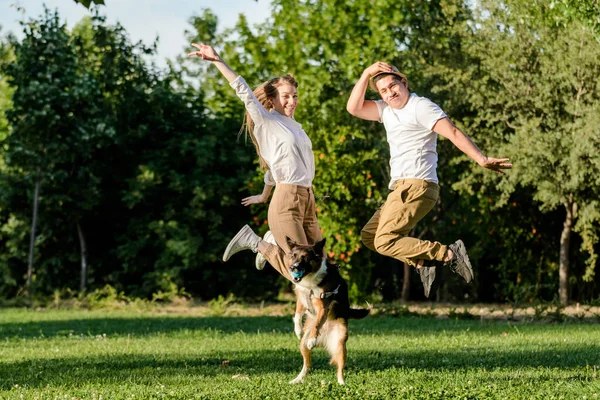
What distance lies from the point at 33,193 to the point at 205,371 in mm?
11752

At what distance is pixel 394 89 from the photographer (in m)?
7.10

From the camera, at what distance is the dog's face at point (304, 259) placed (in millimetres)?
6578

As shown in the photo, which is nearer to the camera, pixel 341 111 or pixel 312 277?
pixel 312 277

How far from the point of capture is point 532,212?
1781 cm

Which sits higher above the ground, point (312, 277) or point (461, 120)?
point (461, 120)

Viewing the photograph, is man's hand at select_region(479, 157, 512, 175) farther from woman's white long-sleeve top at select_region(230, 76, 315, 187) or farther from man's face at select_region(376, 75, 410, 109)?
woman's white long-sleeve top at select_region(230, 76, 315, 187)

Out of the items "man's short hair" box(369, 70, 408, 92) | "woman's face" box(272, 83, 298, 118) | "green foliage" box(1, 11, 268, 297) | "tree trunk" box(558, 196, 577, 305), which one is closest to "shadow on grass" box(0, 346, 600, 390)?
"woman's face" box(272, 83, 298, 118)

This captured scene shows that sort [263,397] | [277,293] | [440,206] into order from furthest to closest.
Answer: [277,293]
[440,206]
[263,397]

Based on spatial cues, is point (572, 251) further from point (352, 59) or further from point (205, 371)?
point (205, 371)

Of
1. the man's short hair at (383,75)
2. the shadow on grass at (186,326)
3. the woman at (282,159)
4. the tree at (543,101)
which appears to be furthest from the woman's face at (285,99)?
the tree at (543,101)

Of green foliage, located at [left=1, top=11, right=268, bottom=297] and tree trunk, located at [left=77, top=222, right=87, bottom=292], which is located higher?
green foliage, located at [left=1, top=11, right=268, bottom=297]

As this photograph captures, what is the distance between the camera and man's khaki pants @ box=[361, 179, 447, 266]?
7020 millimetres

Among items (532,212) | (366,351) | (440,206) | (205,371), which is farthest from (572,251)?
(205,371)

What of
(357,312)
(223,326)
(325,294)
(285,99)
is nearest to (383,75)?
(285,99)
